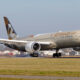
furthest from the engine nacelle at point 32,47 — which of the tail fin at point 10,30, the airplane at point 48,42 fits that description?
the tail fin at point 10,30

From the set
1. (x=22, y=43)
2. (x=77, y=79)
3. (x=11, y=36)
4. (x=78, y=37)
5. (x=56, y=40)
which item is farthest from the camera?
(x=11, y=36)

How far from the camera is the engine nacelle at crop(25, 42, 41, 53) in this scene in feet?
234

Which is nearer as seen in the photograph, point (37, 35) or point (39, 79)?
point (39, 79)

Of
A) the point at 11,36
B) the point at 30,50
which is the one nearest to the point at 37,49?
the point at 30,50

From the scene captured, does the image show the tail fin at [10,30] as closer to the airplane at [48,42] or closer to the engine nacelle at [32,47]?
the airplane at [48,42]

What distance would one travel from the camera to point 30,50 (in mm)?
71250

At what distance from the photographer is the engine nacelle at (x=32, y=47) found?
71.3m

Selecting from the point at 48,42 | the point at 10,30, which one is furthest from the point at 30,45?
the point at 10,30

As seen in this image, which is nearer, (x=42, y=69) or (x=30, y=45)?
(x=42, y=69)

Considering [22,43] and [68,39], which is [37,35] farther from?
[68,39]

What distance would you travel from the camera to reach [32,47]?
234ft

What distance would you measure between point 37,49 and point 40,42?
2.42 meters

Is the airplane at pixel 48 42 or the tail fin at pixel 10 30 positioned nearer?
the airplane at pixel 48 42

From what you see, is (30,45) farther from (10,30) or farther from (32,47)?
(10,30)
